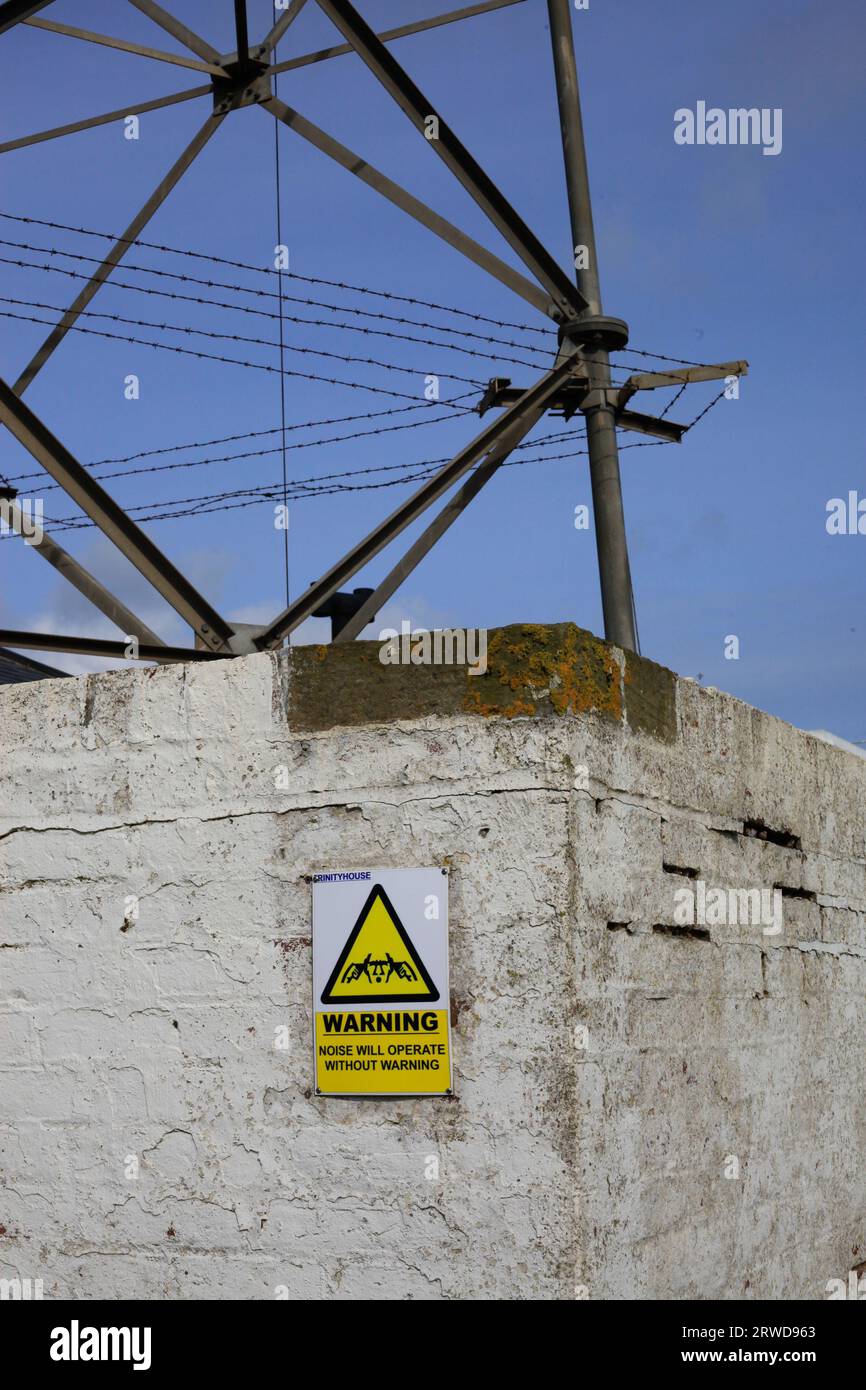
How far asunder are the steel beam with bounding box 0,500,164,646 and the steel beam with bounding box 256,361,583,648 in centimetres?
48

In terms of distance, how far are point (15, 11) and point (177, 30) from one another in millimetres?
1664

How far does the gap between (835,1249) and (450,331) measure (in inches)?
227

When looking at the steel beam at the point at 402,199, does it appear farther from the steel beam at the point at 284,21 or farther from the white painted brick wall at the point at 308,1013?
the white painted brick wall at the point at 308,1013

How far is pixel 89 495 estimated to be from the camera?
521 cm

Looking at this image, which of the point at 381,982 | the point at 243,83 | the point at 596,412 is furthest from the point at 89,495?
the point at 596,412

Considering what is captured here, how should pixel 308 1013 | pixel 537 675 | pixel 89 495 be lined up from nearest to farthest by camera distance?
pixel 537 675 < pixel 308 1013 < pixel 89 495

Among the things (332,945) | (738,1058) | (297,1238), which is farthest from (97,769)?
(738,1058)

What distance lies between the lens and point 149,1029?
4098 millimetres

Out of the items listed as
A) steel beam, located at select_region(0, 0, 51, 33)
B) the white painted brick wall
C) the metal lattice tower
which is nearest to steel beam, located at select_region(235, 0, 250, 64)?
the metal lattice tower

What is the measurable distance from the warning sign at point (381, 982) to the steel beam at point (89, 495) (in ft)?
5.98

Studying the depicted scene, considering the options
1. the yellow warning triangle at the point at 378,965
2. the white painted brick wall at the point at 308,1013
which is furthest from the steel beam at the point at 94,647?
the yellow warning triangle at the point at 378,965

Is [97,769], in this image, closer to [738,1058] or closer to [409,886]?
[409,886]

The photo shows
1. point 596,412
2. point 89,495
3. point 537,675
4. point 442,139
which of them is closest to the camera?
point 537,675

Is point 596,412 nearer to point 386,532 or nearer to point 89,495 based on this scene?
point 386,532
